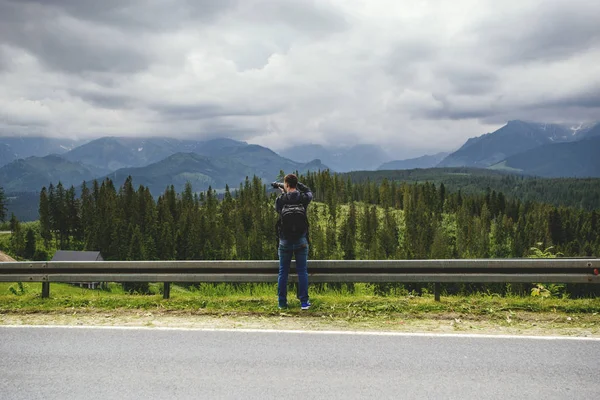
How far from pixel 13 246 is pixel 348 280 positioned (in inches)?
5348

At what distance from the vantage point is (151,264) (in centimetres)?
1034

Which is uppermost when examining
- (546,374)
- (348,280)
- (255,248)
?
(348,280)

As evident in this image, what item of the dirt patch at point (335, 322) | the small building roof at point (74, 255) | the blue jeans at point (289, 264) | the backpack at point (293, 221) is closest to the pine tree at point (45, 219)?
the small building roof at point (74, 255)

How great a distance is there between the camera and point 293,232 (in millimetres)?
9117

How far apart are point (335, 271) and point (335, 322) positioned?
151cm

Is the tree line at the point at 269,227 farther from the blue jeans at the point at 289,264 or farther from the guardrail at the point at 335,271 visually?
the blue jeans at the point at 289,264

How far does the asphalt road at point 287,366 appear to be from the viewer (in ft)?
18.2

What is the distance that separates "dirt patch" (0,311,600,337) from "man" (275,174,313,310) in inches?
23.7

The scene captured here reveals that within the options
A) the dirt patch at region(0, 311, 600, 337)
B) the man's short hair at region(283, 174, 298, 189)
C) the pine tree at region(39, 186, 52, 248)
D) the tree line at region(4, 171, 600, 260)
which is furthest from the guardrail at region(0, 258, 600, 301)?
the pine tree at region(39, 186, 52, 248)

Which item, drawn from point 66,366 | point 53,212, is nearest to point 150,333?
point 66,366

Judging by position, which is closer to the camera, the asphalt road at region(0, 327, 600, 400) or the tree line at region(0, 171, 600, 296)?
the asphalt road at region(0, 327, 600, 400)

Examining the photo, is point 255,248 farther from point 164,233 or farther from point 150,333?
point 150,333

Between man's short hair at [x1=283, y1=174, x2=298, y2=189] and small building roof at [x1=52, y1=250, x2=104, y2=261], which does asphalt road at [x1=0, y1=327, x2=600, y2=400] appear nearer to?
man's short hair at [x1=283, y1=174, x2=298, y2=189]

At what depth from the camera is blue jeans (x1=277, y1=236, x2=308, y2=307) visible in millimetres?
9266
